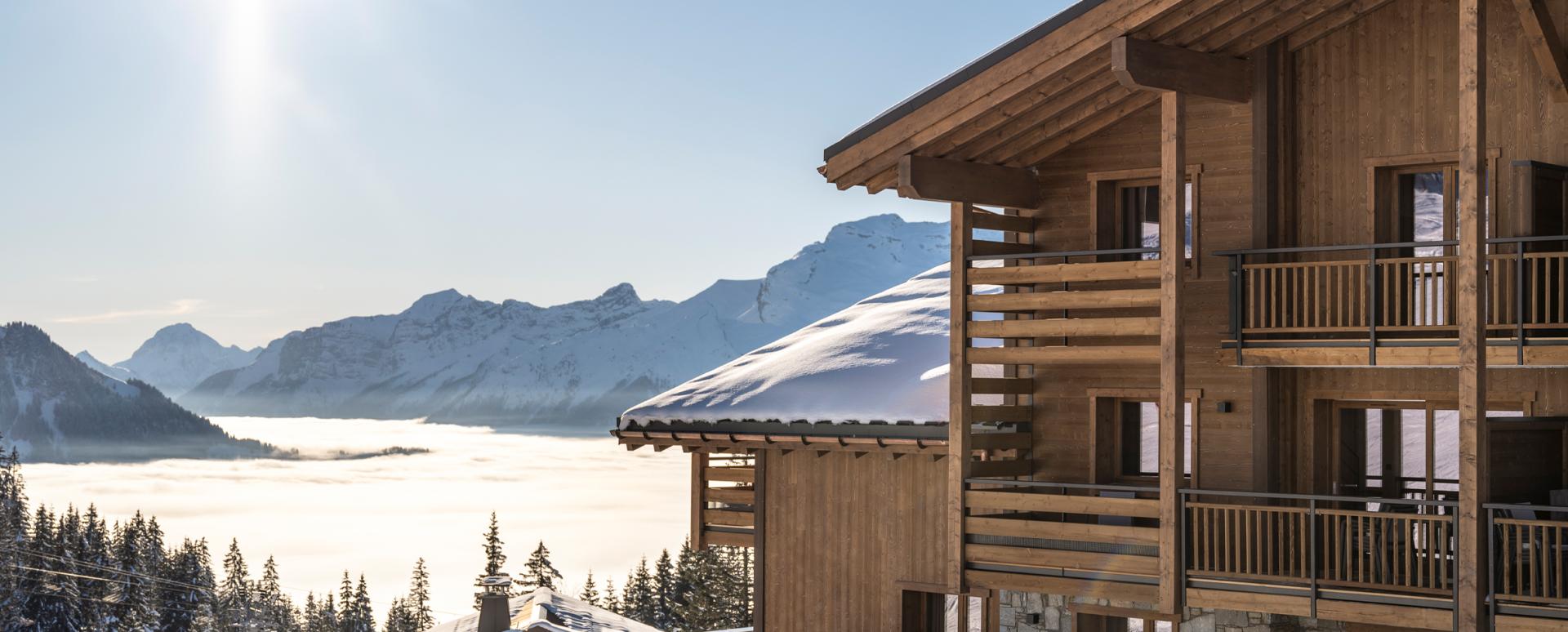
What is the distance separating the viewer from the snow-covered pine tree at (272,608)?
96.6 meters

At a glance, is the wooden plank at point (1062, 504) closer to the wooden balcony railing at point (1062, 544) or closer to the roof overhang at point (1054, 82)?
the wooden balcony railing at point (1062, 544)

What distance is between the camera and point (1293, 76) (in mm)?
15906

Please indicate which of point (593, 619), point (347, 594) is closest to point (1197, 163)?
point (593, 619)

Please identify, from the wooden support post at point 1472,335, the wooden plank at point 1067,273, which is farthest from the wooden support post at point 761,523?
the wooden support post at point 1472,335

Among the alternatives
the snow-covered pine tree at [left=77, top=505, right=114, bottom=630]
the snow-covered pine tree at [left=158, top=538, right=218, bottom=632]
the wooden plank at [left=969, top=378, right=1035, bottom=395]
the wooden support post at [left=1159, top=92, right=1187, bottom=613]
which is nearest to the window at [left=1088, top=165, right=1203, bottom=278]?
the wooden plank at [left=969, top=378, right=1035, bottom=395]

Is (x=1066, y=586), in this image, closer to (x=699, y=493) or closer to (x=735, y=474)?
(x=735, y=474)

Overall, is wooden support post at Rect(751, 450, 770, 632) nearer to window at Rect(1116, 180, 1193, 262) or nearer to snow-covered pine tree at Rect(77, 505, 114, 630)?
window at Rect(1116, 180, 1193, 262)

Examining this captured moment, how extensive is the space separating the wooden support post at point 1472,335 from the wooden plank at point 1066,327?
9.10ft

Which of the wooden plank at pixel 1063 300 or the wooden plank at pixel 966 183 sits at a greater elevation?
the wooden plank at pixel 966 183

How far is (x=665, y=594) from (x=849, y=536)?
61562 millimetres

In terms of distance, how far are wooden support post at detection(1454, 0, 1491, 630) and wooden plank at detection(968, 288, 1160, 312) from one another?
9.19 ft

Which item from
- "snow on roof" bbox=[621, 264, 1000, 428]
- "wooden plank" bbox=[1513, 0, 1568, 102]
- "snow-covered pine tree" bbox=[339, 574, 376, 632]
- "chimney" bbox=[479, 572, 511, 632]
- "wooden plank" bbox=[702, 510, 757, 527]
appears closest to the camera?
"wooden plank" bbox=[1513, 0, 1568, 102]

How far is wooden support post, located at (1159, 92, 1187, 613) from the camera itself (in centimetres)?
1414

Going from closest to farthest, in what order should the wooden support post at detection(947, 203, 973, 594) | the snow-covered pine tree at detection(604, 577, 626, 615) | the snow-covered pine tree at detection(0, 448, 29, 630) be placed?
the wooden support post at detection(947, 203, 973, 594) → the snow-covered pine tree at detection(0, 448, 29, 630) → the snow-covered pine tree at detection(604, 577, 626, 615)
